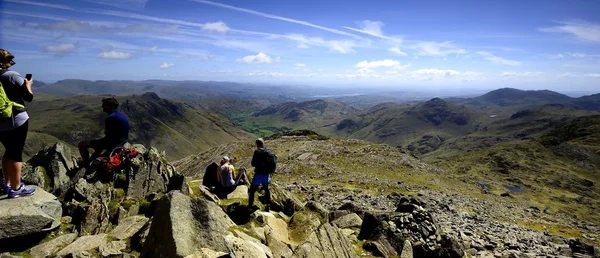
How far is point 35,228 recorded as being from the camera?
11156 mm

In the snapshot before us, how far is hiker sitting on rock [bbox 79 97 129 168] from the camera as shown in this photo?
16.5 m

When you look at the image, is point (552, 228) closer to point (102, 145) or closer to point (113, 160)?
point (113, 160)

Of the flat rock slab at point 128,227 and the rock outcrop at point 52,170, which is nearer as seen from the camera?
the flat rock slab at point 128,227

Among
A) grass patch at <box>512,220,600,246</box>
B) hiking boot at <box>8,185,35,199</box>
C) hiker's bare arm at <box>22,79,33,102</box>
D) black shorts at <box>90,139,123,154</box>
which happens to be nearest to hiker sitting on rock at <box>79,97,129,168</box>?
black shorts at <box>90,139,123,154</box>

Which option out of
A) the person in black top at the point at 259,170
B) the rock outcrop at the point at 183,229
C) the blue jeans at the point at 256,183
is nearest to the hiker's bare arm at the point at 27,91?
the rock outcrop at the point at 183,229

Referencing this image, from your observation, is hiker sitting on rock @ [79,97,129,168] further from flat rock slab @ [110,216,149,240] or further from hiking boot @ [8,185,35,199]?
flat rock slab @ [110,216,149,240]

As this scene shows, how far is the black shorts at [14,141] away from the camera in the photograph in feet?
36.2

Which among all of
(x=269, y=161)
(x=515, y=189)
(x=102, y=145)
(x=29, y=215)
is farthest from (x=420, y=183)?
(x=29, y=215)

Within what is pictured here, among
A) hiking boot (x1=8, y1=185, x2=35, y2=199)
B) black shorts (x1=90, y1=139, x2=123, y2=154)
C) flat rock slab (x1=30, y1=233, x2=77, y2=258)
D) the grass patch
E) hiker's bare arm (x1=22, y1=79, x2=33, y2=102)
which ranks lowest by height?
the grass patch

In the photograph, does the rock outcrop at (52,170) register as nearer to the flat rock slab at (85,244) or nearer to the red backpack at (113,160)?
the red backpack at (113,160)

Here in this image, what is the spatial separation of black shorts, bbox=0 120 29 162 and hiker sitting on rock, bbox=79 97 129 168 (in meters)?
5.05

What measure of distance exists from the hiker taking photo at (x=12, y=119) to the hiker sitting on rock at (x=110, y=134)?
187 inches

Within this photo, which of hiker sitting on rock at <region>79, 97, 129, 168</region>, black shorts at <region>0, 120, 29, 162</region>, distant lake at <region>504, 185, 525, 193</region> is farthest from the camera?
distant lake at <region>504, 185, 525, 193</region>

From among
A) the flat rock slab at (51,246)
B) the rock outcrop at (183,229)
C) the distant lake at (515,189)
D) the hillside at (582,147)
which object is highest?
the rock outcrop at (183,229)
